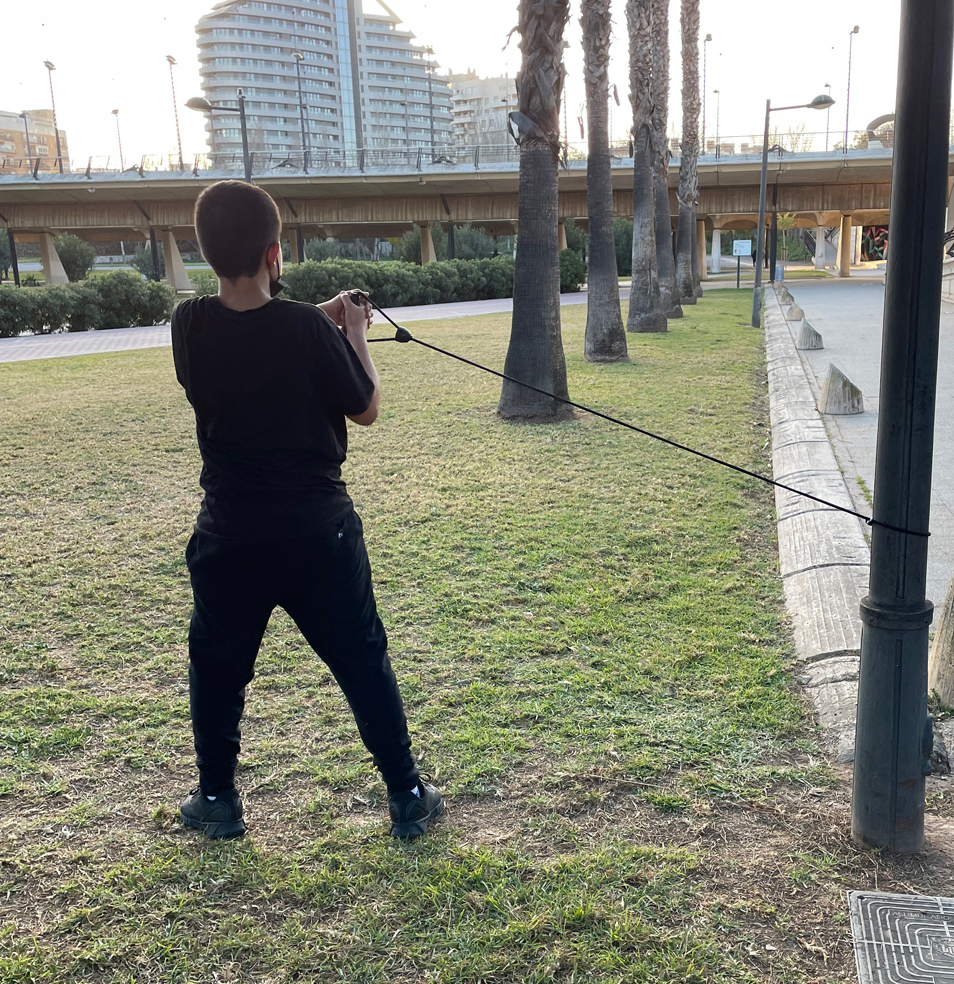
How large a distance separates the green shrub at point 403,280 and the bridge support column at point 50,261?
1137 inches

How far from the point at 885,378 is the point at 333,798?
7.16 ft

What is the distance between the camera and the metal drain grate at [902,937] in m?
2.34

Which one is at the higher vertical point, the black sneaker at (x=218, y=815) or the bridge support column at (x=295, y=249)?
the bridge support column at (x=295, y=249)

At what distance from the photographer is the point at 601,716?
3.81 m

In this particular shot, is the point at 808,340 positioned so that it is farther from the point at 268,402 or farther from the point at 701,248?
the point at 701,248

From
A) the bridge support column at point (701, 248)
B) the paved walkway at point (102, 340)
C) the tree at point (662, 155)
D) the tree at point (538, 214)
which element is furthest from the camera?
the bridge support column at point (701, 248)

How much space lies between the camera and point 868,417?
10.6 m

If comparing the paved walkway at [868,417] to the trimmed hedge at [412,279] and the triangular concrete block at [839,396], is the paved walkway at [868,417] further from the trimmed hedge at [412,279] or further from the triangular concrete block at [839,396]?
the trimmed hedge at [412,279]

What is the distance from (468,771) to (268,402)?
1537 mm

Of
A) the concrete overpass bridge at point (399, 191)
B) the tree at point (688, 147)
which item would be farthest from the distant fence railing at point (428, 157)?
the tree at point (688, 147)

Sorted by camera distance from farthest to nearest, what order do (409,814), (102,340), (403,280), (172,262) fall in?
(172,262) → (403,280) → (102,340) → (409,814)

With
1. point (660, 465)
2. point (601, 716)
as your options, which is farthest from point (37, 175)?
point (601, 716)

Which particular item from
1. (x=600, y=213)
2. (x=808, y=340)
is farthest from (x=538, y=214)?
(x=808, y=340)

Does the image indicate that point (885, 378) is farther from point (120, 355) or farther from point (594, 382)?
point (120, 355)
